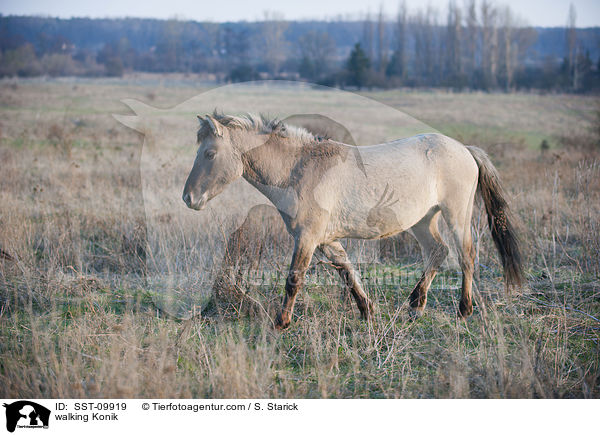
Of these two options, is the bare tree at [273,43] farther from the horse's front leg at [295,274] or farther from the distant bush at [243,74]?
the horse's front leg at [295,274]

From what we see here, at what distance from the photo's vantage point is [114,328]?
405 centimetres

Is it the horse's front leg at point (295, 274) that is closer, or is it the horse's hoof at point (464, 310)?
the horse's front leg at point (295, 274)

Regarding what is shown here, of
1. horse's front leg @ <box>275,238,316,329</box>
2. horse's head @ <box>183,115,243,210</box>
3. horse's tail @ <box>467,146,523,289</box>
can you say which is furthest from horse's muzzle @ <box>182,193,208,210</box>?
Answer: horse's tail @ <box>467,146,523,289</box>

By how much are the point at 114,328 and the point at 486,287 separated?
402 centimetres

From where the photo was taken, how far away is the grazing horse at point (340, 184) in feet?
13.1

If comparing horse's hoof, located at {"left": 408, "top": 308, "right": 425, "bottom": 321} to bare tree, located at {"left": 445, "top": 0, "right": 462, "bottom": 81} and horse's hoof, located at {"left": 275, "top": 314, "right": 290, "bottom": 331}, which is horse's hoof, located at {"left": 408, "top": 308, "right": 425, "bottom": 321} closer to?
horse's hoof, located at {"left": 275, "top": 314, "right": 290, "bottom": 331}

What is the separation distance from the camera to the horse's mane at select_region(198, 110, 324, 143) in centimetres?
400

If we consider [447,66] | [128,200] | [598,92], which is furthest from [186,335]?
[447,66]
